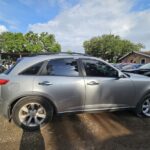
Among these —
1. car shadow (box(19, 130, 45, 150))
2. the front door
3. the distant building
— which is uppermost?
the distant building

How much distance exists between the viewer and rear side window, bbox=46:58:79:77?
4.54 meters

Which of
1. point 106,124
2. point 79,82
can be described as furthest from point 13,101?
point 106,124

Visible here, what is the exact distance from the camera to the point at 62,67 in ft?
15.2

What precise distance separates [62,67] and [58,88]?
1.67ft

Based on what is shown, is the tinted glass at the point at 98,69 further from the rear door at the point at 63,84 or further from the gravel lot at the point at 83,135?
the gravel lot at the point at 83,135

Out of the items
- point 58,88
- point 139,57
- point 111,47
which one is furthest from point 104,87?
point 111,47

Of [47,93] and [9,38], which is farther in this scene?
[9,38]

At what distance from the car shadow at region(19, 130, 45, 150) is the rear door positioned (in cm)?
75

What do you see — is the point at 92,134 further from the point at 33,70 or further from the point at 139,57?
the point at 139,57

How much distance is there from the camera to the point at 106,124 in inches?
189

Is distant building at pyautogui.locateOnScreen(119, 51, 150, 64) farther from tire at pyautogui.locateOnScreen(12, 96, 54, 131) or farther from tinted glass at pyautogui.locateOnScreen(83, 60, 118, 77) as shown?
tire at pyautogui.locateOnScreen(12, 96, 54, 131)

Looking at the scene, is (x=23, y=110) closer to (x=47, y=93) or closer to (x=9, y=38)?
(x=47, y=93)

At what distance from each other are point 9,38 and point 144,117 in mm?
54368

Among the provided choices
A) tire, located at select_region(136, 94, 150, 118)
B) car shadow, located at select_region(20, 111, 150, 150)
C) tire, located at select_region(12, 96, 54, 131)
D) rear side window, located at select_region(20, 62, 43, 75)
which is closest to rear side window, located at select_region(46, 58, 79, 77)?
rear side window, located at select_region(20, 62, 43, 75)
